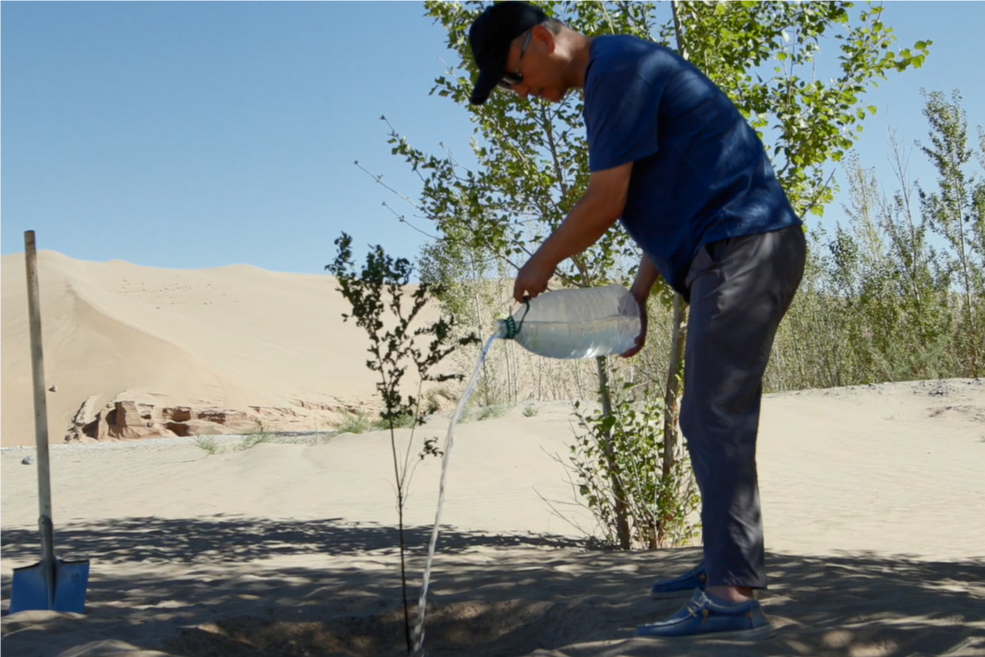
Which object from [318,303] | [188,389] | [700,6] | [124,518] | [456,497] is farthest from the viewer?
[318,303]

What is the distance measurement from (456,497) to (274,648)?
596 cm

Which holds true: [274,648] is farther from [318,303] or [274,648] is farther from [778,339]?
[318,303]

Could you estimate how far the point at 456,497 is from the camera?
9.84 meters

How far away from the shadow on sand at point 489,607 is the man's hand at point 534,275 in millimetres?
1141

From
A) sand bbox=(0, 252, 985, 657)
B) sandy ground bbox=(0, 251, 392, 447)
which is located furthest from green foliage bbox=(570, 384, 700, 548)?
sandy ground bbox=(0, 251, 392, 447)

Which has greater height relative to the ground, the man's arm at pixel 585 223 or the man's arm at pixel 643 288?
the man's arm at pixel 585 223

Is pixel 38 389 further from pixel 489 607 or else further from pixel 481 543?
pixel 481 543

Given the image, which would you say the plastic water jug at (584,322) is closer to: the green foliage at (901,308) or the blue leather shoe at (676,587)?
the blue leather shoe at (676,587)

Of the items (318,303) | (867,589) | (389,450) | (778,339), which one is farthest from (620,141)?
(318,303)

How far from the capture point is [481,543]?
6875mm

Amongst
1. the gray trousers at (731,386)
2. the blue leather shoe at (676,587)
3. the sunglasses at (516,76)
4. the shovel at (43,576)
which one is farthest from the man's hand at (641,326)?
the shovel at (43,576)

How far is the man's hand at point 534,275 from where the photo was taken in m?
3.10

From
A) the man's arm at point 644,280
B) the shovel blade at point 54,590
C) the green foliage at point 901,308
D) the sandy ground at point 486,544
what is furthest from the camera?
the green foliage at point 901,308

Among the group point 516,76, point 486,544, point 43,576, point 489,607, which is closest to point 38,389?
point 43,576
